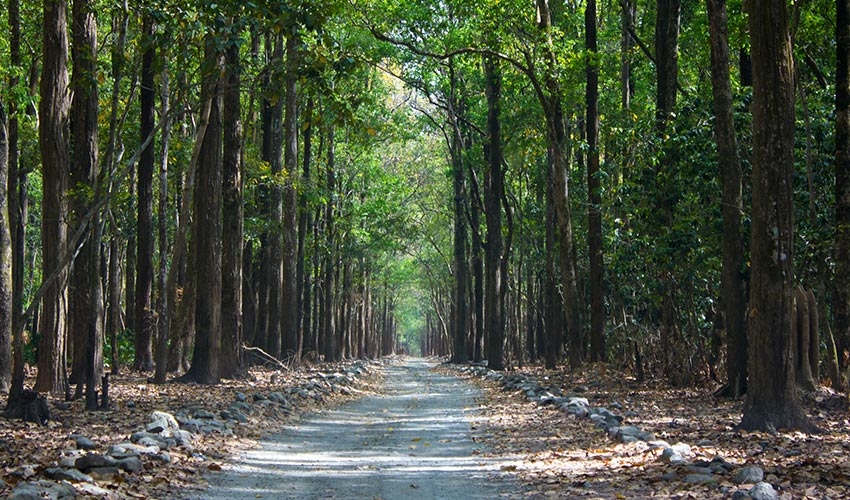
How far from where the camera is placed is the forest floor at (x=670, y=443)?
23.6 feet

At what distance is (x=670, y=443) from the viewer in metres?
9.68

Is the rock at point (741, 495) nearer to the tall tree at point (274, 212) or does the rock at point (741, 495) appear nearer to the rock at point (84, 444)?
the rock at point (84, 444)

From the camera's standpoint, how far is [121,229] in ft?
94.2

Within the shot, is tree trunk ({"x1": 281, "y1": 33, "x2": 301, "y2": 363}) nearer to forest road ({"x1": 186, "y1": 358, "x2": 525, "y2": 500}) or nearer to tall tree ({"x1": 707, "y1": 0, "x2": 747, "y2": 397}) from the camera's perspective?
forest road ({"x1": 186, "y1": 358, "x2": 525, "y2": 500})

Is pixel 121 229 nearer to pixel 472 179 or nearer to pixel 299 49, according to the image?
pixel 472 179

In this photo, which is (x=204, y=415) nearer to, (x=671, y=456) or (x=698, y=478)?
(x=671, y=456)

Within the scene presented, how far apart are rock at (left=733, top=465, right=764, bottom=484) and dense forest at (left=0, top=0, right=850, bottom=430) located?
3.01 metres

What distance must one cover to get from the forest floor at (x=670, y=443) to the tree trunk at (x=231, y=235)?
7309 mm

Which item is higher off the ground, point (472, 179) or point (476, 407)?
point (472, 179)

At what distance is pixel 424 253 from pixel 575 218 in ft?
141

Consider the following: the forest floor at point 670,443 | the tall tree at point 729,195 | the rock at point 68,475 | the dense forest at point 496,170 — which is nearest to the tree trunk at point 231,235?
the dense forest at point 496,170

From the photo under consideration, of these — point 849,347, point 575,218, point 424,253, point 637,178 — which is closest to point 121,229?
point 575,218

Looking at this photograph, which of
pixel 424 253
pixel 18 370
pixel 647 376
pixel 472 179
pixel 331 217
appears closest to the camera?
pixel 18 370

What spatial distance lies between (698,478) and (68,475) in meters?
5.14
